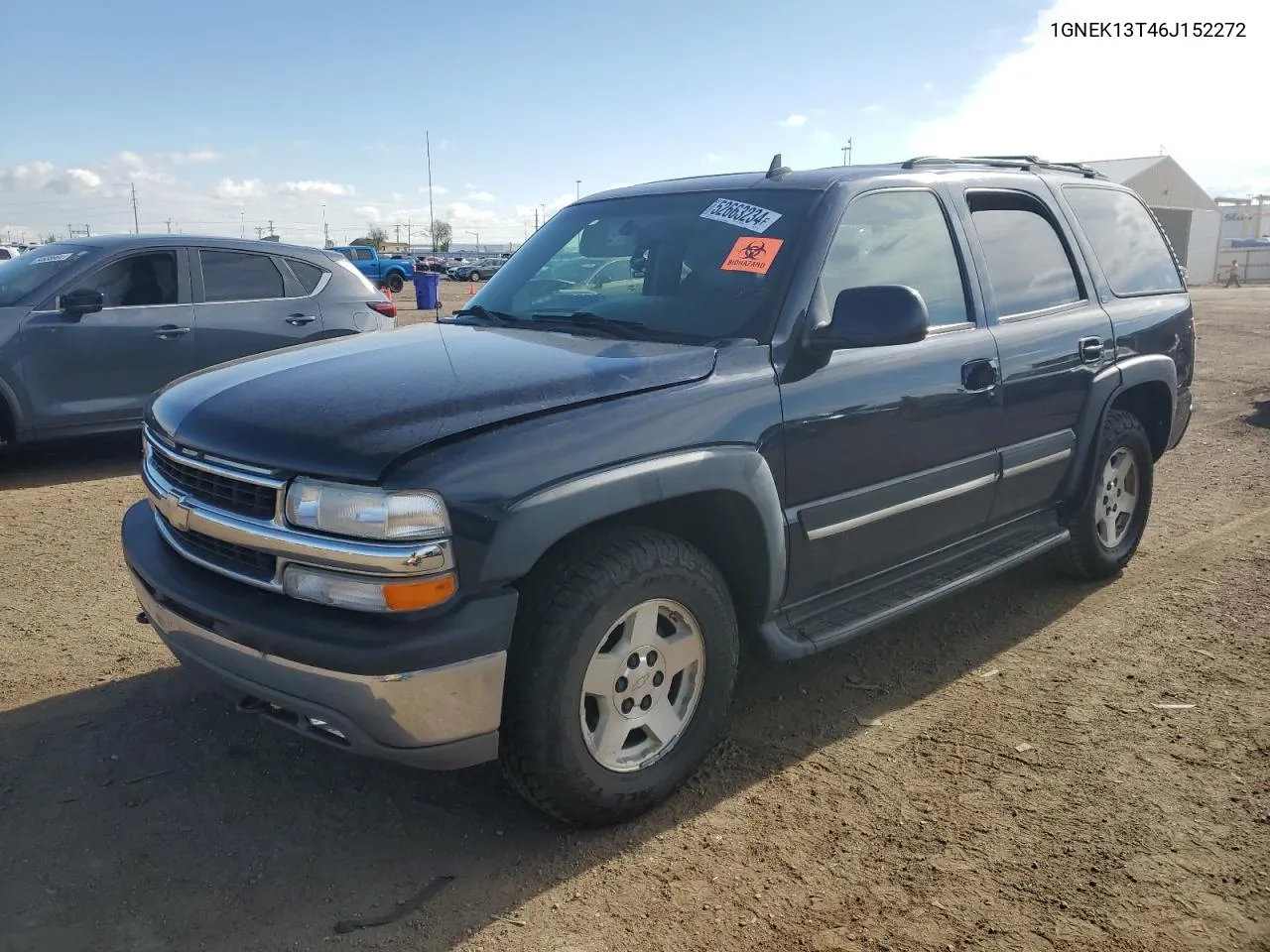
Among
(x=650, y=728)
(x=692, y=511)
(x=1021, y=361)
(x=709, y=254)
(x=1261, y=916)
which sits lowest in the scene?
(x=1261, y=916)

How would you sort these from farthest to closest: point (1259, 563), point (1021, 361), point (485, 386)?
point (1259, 563) < point (1021, 361) < point (485, 386)

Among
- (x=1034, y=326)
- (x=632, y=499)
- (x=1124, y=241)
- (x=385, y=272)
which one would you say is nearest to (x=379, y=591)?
(x=632, y=499)

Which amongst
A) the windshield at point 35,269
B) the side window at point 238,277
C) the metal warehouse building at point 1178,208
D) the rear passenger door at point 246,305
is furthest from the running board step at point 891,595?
the metal warehouse building at point 1178,208

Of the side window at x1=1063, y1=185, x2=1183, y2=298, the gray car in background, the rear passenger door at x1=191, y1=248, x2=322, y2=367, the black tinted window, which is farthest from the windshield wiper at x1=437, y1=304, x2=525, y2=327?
the black tinted window

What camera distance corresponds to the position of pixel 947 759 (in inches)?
130

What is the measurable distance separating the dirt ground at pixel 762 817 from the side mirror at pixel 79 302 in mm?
3124

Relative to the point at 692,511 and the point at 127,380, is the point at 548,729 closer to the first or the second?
the point at 692,511

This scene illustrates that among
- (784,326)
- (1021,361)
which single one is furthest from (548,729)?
(1021,361)

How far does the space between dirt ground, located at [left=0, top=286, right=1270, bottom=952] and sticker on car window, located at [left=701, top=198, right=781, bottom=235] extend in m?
1.73

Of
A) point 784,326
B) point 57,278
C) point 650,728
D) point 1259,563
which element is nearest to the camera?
point 650,728

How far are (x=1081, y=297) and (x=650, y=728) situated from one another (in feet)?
9.81

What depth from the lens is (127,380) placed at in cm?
720

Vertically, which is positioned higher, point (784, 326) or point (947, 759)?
point (784, 326)

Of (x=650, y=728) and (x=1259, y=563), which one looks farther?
(x=1259, y=563)
